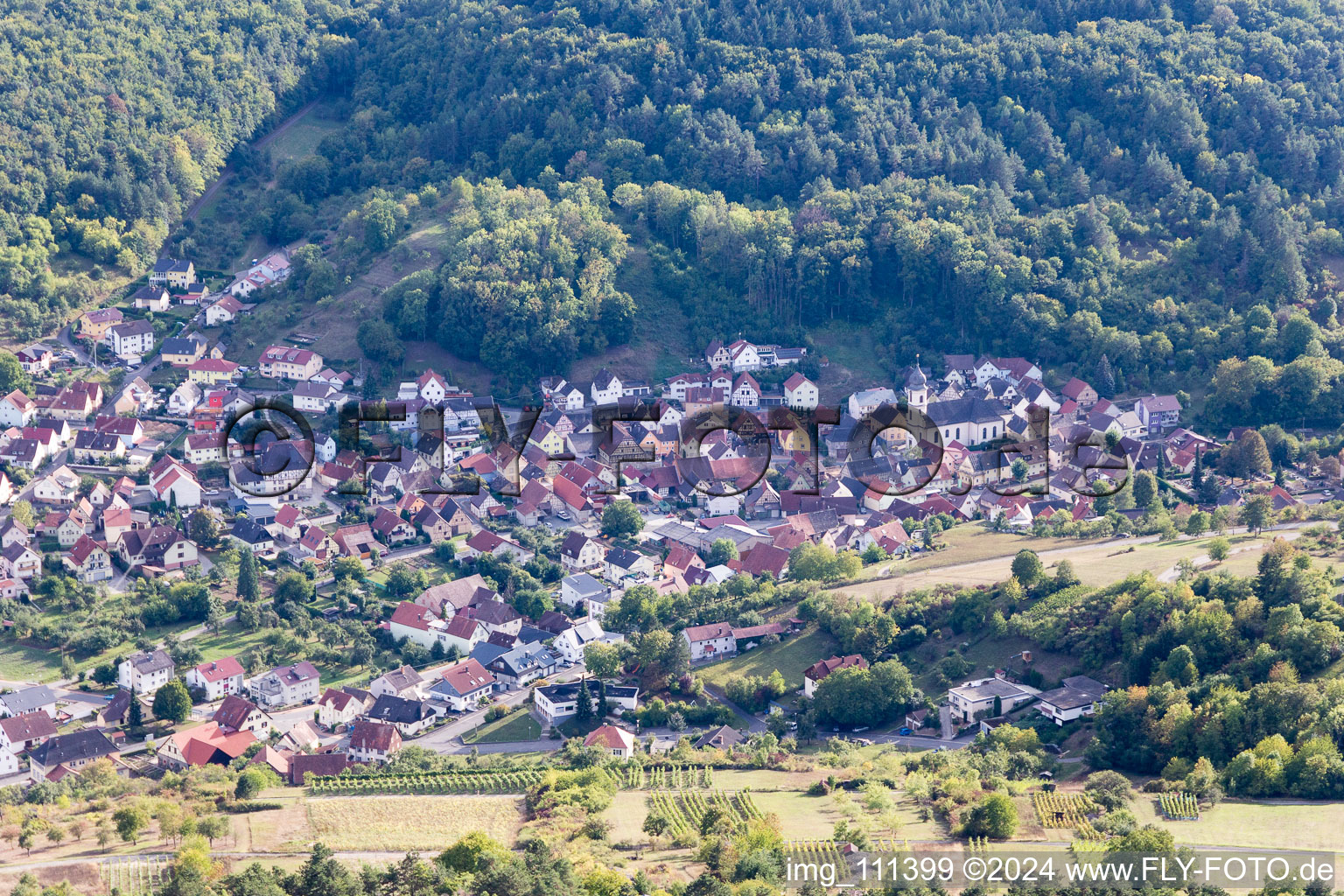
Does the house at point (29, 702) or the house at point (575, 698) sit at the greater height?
the house at point (29, 702)

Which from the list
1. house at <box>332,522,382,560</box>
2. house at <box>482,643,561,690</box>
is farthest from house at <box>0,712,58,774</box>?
house at <box>332,522,382,560</box>

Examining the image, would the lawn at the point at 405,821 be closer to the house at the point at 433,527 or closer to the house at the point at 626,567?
the house at the point at 626,567

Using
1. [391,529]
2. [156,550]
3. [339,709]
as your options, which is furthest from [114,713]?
[391,529]

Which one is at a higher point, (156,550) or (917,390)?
(917,390)

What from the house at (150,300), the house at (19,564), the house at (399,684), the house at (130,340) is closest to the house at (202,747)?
the house at (399,684)

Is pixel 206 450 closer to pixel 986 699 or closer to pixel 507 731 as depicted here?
pixel 507 731

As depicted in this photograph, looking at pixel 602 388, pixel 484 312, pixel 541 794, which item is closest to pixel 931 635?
pixel 541 794

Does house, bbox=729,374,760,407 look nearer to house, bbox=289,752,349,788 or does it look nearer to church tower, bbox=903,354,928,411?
church tower, bbox=903,354,928,411
